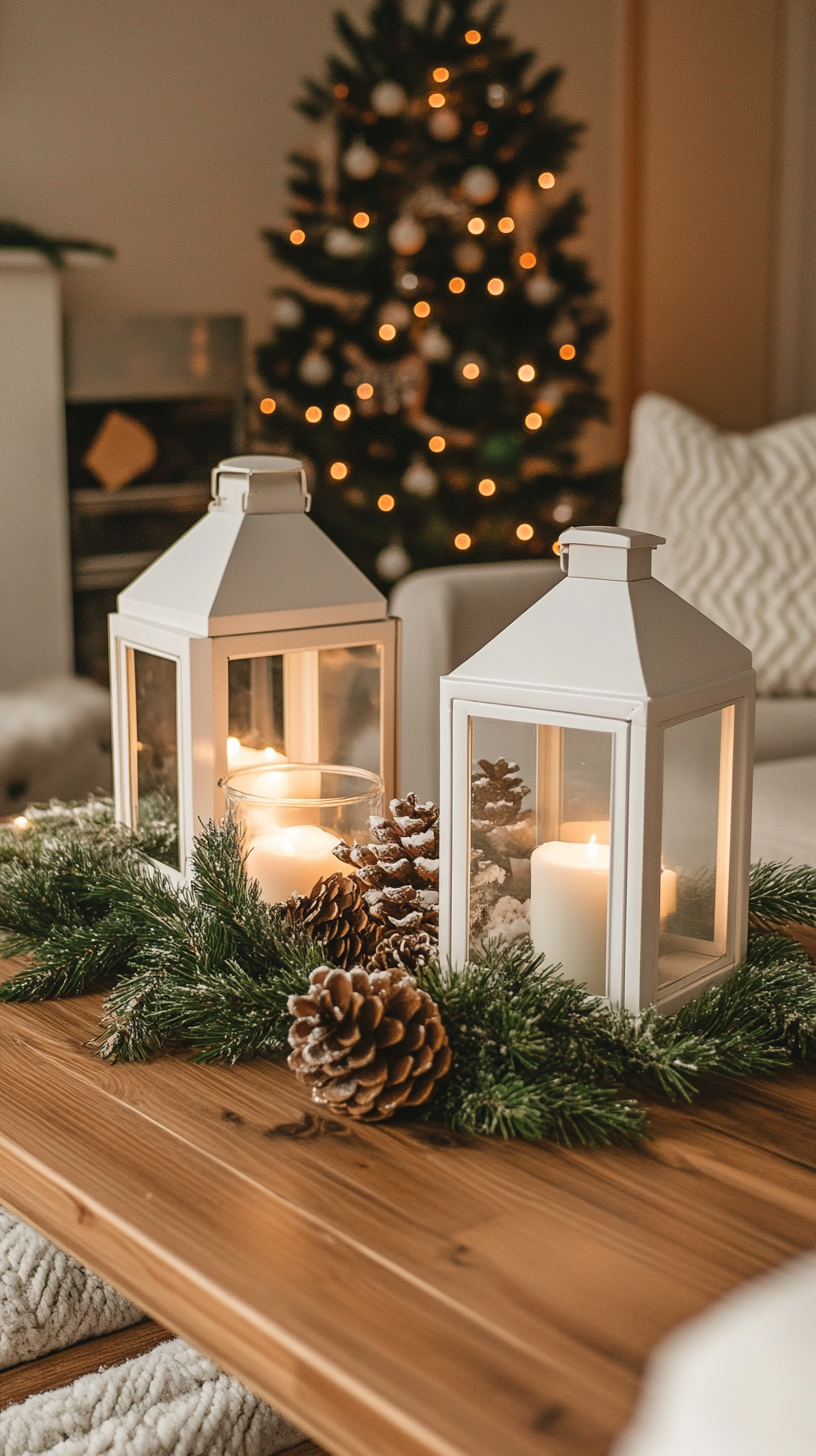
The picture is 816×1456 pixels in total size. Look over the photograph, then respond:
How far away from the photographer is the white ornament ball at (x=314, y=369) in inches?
130

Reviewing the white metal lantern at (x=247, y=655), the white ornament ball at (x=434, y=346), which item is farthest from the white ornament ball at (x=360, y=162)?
the white metal lantern at (x=247, y=655)

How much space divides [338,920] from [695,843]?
0.70 ft

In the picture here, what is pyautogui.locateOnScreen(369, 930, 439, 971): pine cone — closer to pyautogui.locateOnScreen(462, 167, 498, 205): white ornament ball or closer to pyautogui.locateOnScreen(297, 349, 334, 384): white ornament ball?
pyautogui.locateOnScreen(297, 349, 334, 384): white ornament ball

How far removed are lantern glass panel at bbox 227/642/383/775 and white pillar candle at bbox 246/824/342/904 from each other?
90mm

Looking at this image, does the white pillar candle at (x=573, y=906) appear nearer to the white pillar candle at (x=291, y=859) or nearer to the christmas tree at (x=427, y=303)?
the white pillar candle at (x=291, y=859)

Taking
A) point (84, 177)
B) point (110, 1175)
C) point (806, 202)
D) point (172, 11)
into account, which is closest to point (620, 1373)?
point (110, 1175)

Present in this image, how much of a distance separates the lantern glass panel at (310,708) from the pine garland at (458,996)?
4.6 inches

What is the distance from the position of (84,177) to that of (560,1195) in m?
3.25

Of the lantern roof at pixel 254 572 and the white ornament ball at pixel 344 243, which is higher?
the white ornament ball at pixel 344 243

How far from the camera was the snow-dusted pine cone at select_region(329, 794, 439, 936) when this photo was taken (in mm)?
801

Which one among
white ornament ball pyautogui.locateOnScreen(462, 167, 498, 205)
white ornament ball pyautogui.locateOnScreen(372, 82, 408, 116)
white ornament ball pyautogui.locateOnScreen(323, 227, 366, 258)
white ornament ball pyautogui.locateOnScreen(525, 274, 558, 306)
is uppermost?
white ornament ball pyautogui.locateOnScreen(372, 82, 408, 116)

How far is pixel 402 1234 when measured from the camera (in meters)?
0.55

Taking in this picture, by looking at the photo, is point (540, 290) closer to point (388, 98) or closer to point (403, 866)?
point (388, 98)

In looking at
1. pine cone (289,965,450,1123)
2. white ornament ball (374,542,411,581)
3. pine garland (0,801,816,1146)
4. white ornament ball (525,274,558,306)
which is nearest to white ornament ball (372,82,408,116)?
white ornament ball (525,274,558,306)
